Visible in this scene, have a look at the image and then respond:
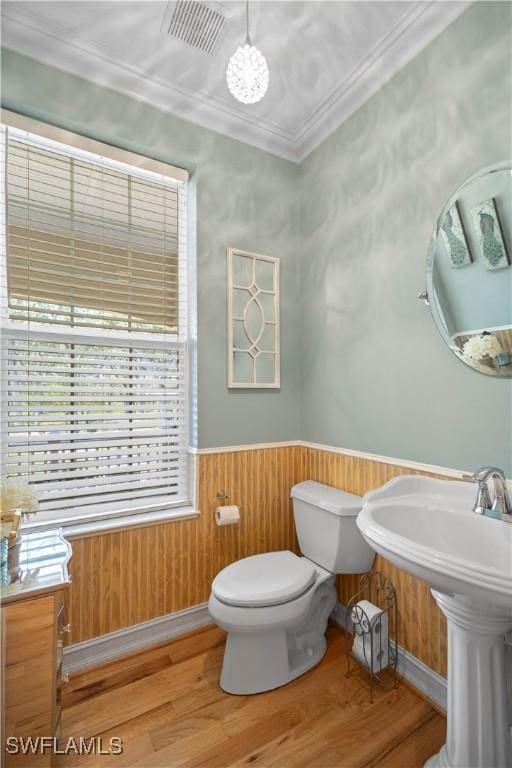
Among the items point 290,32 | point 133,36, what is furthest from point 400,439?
point 133,36

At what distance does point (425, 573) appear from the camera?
0.92 m

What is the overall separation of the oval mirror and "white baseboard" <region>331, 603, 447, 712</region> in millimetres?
1224

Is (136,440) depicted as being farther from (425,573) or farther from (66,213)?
(425,573)

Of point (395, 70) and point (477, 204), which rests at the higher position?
point (395, 70)

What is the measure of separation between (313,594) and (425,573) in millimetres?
870

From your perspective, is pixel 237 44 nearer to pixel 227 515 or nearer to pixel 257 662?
pixel 227 515

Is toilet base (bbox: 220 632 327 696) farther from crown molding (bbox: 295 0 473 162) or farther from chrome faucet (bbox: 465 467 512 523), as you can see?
crown molding (bbox: 295 0 473 162)

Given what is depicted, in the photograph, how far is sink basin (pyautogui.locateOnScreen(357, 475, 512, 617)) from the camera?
839 mm

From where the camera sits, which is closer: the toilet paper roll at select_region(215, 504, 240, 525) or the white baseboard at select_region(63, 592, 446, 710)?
the white baseboard at select_region(63, 592, 446, 710)

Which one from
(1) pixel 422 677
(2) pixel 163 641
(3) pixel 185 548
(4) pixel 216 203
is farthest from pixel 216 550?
(4) pixel 216 203

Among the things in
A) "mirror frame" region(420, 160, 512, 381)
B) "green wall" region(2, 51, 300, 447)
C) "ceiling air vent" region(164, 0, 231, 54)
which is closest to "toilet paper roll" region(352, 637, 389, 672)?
"green wall" region(2, 51, 300, 447)

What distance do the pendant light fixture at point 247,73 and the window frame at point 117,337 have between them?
86 cm

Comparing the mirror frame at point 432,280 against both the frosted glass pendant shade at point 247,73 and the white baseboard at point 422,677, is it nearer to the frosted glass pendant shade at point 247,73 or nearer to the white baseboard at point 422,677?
the frosted glass pendant shade at point 247,73

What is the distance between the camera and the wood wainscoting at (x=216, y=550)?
1.59 metres
